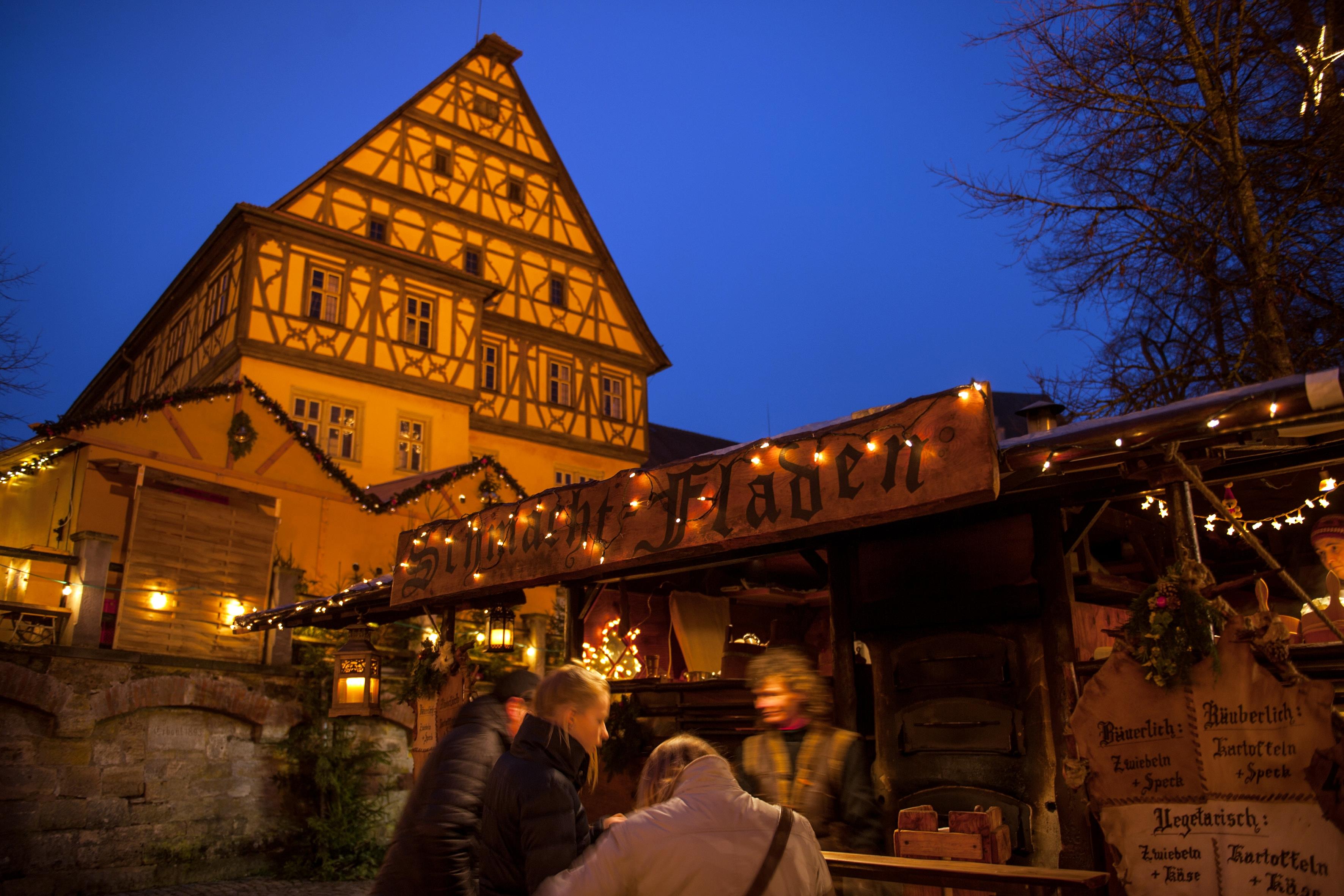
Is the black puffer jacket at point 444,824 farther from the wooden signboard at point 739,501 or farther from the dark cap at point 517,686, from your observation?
the wooden signboard at point 739,501

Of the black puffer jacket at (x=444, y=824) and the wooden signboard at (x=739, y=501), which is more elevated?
the wooden signboard at (x=739, y=501)

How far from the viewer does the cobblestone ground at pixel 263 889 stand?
10.3 metres

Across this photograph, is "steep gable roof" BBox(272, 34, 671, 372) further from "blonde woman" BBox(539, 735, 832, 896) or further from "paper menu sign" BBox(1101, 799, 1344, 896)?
"blonde woman" BBox(539, 735, 832, 896)

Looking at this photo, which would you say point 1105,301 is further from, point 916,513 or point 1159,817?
point 1159,817

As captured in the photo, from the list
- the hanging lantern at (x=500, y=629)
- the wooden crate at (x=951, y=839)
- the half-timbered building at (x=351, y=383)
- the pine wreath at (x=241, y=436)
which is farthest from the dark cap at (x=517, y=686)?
the pine wreath at (x=241, y=436)

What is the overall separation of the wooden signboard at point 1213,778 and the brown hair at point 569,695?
6.84 feet

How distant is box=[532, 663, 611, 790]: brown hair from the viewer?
3158mm

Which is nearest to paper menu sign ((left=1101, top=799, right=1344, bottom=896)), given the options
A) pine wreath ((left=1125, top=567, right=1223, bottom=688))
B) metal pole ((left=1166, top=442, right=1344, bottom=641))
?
pine wreath ((left=1125, top=567, right=1223, bottom=688))

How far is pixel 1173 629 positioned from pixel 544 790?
2481 mm

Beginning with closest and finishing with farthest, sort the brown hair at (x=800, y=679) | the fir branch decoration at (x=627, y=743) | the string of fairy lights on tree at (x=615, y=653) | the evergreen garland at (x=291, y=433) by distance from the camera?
the brown hair at (x=800, y=679), the fir branch decoration at (x=627, y=743), the string of fairy lights on tree at (x=615, y=653), the evergreen garland at (x=291, y=433)

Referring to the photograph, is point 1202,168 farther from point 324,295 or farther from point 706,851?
point 324,295

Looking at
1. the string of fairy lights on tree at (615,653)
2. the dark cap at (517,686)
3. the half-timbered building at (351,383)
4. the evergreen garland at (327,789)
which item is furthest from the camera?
the half-timbered building at (351,383)

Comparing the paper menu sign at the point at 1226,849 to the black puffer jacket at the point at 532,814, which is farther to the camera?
the paper menu sign at the point at 1226,849

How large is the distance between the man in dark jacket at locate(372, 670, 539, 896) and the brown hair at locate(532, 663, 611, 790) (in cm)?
36
